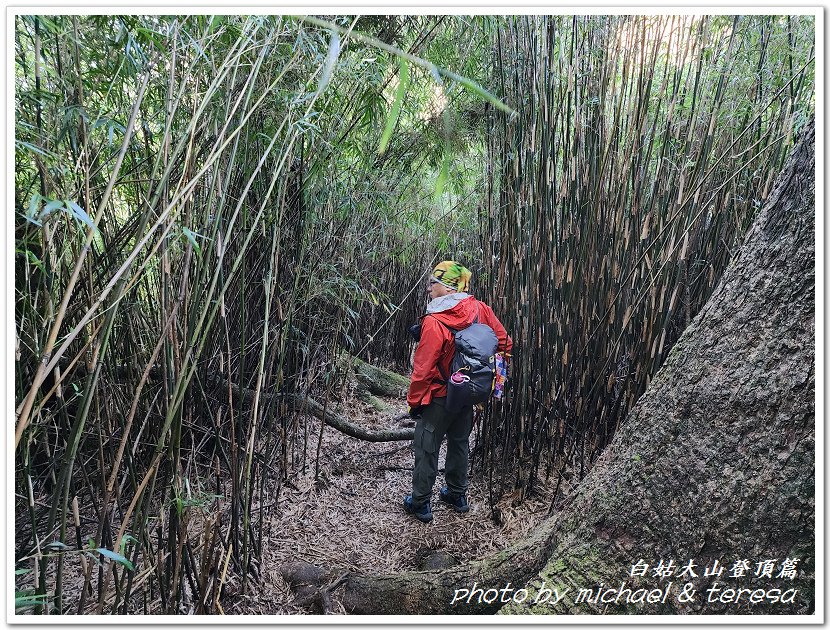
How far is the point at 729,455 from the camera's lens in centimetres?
81

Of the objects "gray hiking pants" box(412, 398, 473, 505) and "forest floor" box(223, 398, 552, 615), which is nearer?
"forest floor" box(223, 398, 552, 615)

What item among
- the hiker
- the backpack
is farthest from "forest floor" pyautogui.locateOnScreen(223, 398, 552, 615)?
the backpack

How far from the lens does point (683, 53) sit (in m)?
1.59

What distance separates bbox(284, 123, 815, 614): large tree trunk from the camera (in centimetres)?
75

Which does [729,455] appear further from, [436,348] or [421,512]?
[421,512]

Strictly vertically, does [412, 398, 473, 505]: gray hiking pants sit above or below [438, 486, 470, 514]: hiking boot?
above

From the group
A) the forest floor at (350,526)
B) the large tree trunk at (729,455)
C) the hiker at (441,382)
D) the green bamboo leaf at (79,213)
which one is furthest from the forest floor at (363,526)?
the green bamboo leaf at (79,213)

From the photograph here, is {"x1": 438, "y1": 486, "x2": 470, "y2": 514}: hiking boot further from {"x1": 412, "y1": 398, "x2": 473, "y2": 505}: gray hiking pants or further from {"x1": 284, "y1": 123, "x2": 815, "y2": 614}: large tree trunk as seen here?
{"x1": 284, "y1": 123, "x2": 815, "y2": 614}: large tree trunk

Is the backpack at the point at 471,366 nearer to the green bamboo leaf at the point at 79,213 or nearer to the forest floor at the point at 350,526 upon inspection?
the forest floor at the point at 350,526

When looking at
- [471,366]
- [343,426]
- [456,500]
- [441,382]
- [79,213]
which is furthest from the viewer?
[343,426]

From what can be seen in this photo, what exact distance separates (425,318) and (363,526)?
3.16ft

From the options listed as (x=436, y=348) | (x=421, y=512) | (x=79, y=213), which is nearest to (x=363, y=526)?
(x=421, y=512)

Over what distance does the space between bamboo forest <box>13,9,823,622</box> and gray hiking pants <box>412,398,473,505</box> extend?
14 millimetres

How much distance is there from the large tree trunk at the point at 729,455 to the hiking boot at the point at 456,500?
3.88 feet
